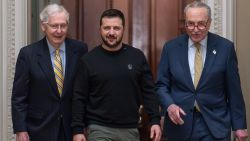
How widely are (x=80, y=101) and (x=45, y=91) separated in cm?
26

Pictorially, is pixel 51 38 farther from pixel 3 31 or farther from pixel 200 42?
pixel 200 42

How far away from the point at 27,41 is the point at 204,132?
1660 mm

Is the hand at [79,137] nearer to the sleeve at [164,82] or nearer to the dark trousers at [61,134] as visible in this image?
the dark trousers at [61,134]

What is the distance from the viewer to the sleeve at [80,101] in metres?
3.32

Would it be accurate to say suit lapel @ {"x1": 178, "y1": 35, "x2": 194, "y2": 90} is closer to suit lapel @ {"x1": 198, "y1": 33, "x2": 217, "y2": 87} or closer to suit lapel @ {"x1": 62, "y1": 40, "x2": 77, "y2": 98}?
suit lapel @ {"x1": 198, "y1": 33, "x2": 217, "y2": 87}

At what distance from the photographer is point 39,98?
3.41 m

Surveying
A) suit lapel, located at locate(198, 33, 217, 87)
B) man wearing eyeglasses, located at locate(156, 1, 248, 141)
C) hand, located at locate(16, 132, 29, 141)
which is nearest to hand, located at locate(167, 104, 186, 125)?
man wearing eyeglasses, located at locate(156, 1, 248, 141)

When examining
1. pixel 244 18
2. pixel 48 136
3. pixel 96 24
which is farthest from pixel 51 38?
pixel 244 18

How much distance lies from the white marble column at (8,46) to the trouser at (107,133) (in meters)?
1.00

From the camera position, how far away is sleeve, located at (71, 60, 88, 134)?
3322 millimetres

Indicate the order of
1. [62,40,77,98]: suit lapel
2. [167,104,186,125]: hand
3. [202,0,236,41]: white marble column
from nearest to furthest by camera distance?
[167,104,186,125]: hand → [62,40,77,98]: suit lapel → [202,0,236,41]: white marble column

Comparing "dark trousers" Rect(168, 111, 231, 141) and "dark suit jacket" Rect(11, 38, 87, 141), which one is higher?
"dark suit jacket" Rect(11, 38, 87, 141)

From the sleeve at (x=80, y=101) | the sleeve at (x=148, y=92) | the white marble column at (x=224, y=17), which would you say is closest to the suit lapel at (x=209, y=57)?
the sleeve at (x=148, y=92)

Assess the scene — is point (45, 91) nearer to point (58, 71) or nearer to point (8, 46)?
point (58, 71)
